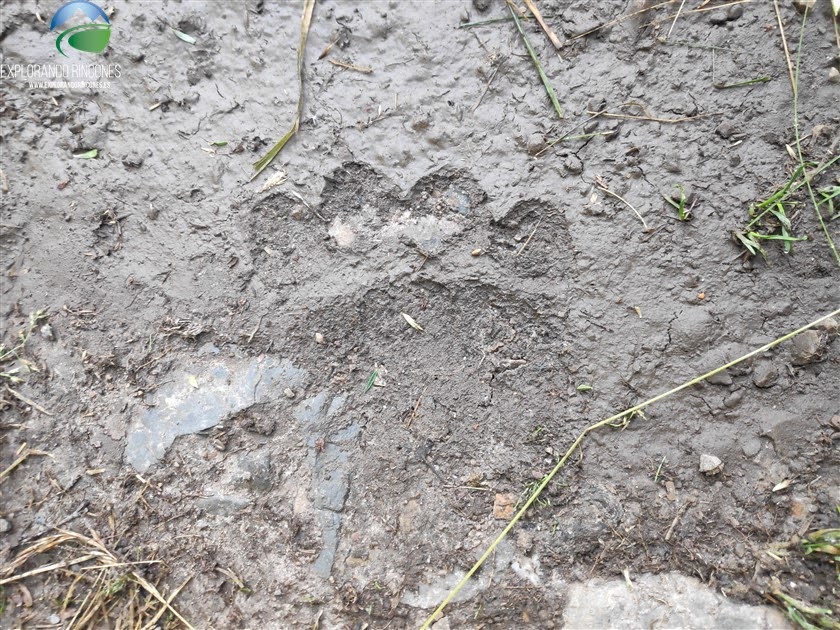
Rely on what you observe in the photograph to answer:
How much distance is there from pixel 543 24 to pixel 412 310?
1212 millimetres

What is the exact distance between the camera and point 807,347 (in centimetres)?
185

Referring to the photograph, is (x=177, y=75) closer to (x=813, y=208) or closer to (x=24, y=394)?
(x=24, y=394)

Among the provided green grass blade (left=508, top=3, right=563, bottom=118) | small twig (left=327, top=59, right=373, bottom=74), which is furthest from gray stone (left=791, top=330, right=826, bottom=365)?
small twig (left=327, top=59, right=373, bottom=74)

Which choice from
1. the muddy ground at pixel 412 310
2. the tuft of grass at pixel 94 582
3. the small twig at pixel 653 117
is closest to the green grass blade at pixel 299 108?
the muddy ground at pixel 412 310

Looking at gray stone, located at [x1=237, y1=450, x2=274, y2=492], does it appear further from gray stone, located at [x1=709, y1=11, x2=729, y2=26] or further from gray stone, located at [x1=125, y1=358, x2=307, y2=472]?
gray stone, located at [x1=709, y1=11, x2=729, y2=26]

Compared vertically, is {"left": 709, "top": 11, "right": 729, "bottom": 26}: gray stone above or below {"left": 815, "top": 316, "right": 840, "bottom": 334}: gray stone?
above

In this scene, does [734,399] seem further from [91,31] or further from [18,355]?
[91,31]

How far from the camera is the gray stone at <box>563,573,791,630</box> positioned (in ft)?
5.87

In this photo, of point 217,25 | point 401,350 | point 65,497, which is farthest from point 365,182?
point 65,497

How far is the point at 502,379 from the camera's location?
196 cm

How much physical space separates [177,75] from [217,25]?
0.26m

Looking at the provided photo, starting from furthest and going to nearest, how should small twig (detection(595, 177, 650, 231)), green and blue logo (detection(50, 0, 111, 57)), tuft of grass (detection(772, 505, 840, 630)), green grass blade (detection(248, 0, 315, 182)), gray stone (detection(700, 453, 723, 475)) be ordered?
1. green and blue logo (detection(50, 0, 111, 57))
2. green grass blade (detection(248, 0, 315, 182))
3. small twig (detection(595, 177, 650, 231))
4. gray stone (detection(700, 453, 723, 475))
5. tuft of grass (detection(772, 505, 840, 630))

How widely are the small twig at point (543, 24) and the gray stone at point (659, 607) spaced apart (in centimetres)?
197

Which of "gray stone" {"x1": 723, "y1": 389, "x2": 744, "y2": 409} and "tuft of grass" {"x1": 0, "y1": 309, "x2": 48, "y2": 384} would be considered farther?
"tuft of grass" {"x1": 0, "y1": 309, "x2": 48, "y2": 384}
